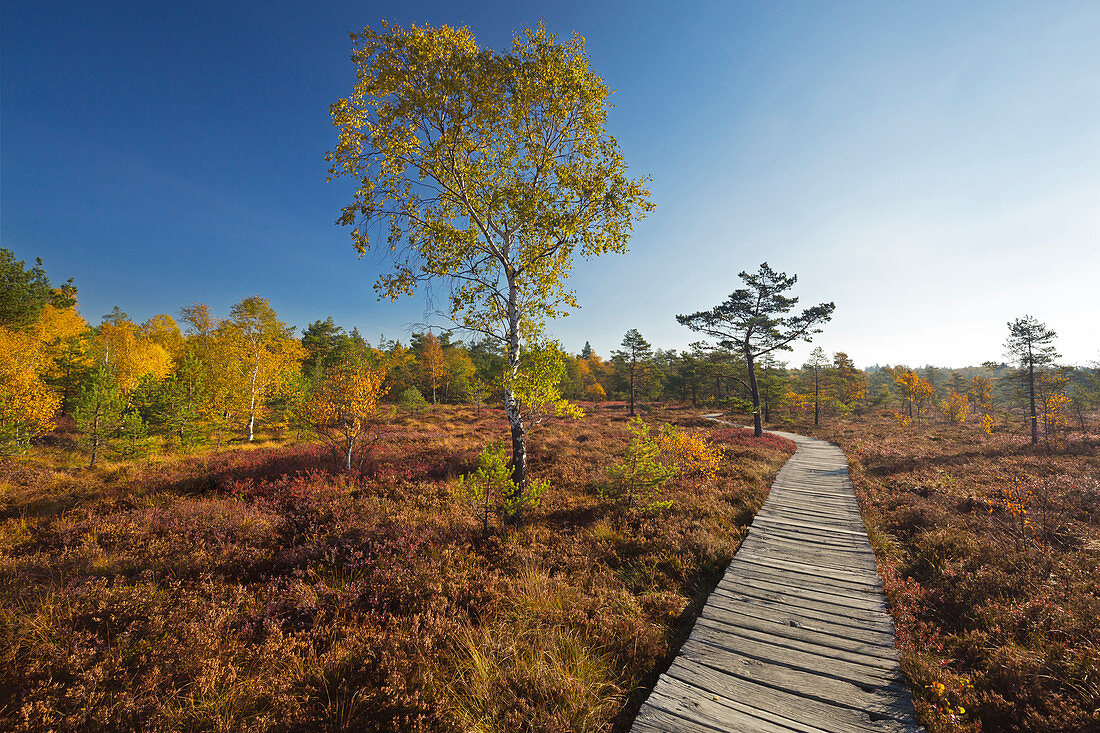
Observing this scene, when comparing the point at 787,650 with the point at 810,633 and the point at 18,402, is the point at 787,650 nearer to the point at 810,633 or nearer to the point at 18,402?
the point at 810,633

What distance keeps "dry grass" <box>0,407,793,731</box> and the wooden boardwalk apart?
17.1 inches

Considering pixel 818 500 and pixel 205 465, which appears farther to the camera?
pixel 205 465

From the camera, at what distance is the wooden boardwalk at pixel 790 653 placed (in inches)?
129

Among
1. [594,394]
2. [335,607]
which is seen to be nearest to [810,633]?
[335,607]

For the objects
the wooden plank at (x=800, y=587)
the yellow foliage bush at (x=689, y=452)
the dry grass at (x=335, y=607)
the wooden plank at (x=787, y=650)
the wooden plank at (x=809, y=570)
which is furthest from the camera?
the yellow foliage bush at (x=689, y=452)

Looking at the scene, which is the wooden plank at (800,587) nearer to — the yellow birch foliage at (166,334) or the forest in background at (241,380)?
the forest in background at (241,380)

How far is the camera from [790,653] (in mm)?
4090

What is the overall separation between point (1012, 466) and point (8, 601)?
25.9m

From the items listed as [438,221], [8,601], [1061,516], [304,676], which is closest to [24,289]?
[8,601]

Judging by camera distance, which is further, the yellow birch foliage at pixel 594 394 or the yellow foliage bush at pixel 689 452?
the yellow birch foliage at pixel 594 394

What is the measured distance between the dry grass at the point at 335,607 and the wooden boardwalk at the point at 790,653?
1.43ft

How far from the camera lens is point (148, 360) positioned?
23.4 metres

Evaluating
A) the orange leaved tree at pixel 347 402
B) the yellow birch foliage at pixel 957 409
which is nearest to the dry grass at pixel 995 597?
the orange leaved tree at pixel 347 402

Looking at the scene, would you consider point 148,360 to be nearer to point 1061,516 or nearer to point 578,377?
point 1061,516
